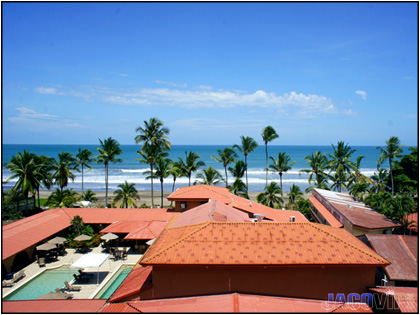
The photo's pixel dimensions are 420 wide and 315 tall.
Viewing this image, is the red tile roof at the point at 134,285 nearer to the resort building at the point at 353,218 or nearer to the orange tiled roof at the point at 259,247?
the orange tiled roof at the point at 259,247

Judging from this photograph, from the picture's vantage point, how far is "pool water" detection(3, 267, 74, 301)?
741 inches

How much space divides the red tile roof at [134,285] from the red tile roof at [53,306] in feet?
3.47

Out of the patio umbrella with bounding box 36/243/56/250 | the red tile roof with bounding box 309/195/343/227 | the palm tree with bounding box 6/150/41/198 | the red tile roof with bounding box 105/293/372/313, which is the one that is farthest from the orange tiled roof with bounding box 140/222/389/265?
the palm tree with bounding box 6/150/41/198

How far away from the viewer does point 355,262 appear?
12734 millimetres

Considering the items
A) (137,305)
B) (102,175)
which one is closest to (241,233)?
(137,305)

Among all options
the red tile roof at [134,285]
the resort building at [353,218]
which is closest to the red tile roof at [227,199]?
the resort building at [353,218]

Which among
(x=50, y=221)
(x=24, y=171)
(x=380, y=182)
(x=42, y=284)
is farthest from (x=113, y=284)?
(x=380, y=182)

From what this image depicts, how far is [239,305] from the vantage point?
37.9 feet

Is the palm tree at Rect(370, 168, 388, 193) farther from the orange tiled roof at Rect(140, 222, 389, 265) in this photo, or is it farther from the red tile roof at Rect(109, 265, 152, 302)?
the red tile roof at Rect(109, 265, 152, 302)

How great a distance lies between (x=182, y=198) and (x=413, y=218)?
22741 millimetres

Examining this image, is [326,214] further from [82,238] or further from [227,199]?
[82,238]

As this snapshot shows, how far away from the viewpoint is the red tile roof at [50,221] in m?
22.6

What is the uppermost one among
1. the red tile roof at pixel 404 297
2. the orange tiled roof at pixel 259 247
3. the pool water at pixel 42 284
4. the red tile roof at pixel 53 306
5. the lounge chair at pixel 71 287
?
the orange tiled roof at pixel 259 247

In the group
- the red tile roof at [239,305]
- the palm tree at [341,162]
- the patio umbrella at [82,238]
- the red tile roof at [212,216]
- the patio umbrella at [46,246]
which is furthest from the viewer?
the palm tree at [341,162]
